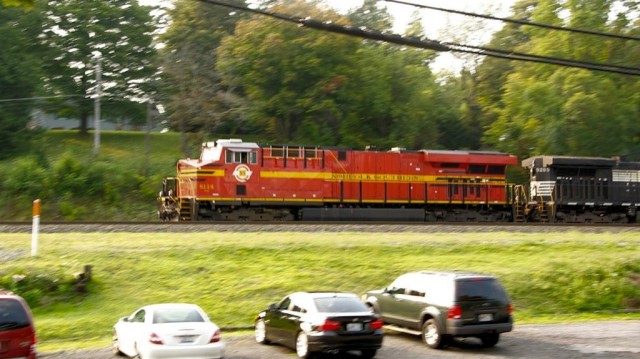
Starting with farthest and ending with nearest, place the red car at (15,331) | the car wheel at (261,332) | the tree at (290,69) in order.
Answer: the tree at (290,69) → the car wheel at (261,332) → the red car at (15,331)

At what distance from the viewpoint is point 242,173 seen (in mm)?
36094

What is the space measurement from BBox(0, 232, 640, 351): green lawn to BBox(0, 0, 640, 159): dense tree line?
1225 inches

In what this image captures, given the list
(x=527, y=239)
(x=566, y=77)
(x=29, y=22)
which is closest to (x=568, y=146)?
(x=566, y=77)

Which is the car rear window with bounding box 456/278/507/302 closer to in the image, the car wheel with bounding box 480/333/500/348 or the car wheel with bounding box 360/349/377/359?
the car wheel with bounding box 480/333/500/348

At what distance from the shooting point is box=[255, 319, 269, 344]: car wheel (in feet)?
53.7

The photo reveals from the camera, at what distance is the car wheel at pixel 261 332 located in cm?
1638

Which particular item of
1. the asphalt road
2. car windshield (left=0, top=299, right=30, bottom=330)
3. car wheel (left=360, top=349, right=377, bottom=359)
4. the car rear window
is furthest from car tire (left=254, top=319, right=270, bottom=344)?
car windshield (left=0, top=299, right=30, bottom=330)

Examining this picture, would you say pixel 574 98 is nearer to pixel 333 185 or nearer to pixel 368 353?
pixel 333 185

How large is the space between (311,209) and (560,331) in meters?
19.9

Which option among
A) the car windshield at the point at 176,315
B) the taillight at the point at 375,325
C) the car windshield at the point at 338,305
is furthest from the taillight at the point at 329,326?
the car windshield at the point at 176,315

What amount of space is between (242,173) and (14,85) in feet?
101

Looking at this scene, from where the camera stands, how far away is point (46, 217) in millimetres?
44562

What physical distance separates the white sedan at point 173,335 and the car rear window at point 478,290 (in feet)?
16.6

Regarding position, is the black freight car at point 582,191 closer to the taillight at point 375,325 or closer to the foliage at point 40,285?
the foliage at point 40,285
